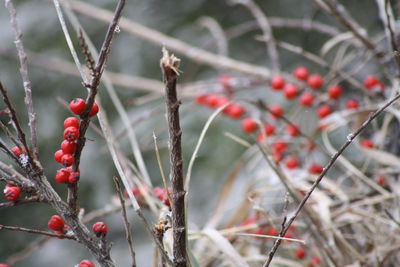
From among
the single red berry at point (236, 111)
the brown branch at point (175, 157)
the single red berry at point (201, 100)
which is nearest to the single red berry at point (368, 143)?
the single red berry at point (236, 111)

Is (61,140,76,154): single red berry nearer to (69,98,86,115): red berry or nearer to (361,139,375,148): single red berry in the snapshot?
(69,98,86,115): red berry

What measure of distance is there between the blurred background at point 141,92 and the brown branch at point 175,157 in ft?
3.53

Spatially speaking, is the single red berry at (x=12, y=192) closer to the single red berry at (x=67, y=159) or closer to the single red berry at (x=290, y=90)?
the single red berry at (x=67, y=159)

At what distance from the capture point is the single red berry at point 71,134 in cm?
55

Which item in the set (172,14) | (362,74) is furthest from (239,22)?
(362,74)

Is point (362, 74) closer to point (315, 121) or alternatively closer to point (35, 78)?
point (315, 121)

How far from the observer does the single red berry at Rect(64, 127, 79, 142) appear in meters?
0.55

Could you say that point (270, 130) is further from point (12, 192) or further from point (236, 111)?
point (12, 192)

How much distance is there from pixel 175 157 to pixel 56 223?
164 millimetres

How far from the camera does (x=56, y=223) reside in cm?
57

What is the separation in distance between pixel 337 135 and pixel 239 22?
71 centimetres

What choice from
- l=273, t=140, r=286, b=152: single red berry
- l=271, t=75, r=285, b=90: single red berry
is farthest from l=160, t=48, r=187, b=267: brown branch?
l=271, t=75, r=285, b=90: single red berry

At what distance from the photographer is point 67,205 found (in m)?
0.55

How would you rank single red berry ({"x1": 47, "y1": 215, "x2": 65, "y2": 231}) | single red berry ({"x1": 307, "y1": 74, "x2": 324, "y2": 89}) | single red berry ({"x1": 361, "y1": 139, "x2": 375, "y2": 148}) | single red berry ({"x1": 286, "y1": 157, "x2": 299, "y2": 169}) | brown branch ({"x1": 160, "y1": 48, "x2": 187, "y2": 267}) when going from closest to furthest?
brown branch ({"x1": 160, "y1": 48, "x2": 187, "y2": 267}) → single red berry ({"x1": 47, "y1": 215, "x2": 65, "y2": 231}) → single red berry ({"x1": 361, "y1": 139, "x2": 375, "y2": 148}) → single red berry ({"x1": 286, "y1": 157, "x2": 299, "y2": 169}) → single red berry ({"x1": 307, "y1": 74, "x2": 324, "y2": 89})
